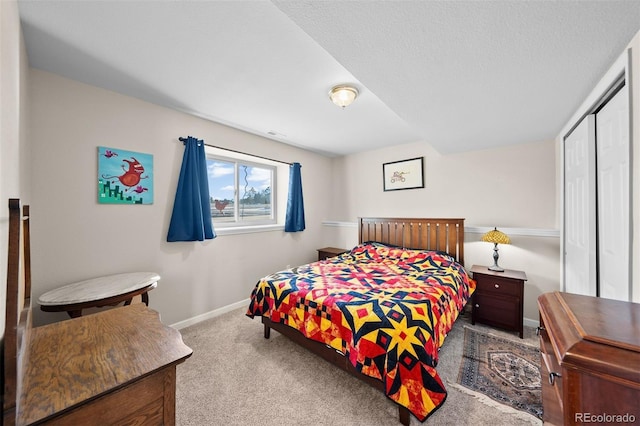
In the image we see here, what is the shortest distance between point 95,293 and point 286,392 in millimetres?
1534

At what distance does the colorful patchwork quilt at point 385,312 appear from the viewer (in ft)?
4.67

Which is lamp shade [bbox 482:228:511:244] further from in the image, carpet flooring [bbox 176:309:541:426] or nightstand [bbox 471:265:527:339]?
carpet flooring [bbox 176:309:541:426]

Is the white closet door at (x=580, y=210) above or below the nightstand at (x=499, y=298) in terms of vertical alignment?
above

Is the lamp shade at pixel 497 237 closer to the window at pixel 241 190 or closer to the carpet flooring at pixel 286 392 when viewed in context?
the carpet flooring at pixel 286 392

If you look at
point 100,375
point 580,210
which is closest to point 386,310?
point 100,375

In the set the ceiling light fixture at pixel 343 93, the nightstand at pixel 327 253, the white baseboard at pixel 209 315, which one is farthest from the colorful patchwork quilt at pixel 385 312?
the ceiling light fixture at pixel 343 93

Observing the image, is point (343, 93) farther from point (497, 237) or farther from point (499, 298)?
point (499, 298)

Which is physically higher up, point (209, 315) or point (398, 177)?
point (398, 177)

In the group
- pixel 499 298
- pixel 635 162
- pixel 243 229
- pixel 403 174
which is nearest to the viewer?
pixel 635 162

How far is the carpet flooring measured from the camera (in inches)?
58.4

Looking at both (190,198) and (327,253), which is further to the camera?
(327,253)

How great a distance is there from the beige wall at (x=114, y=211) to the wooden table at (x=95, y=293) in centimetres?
20

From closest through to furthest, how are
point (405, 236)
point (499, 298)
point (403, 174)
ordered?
point (499, 298) → point (405, 236) → point (403, 174)

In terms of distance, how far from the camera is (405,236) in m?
3.52
